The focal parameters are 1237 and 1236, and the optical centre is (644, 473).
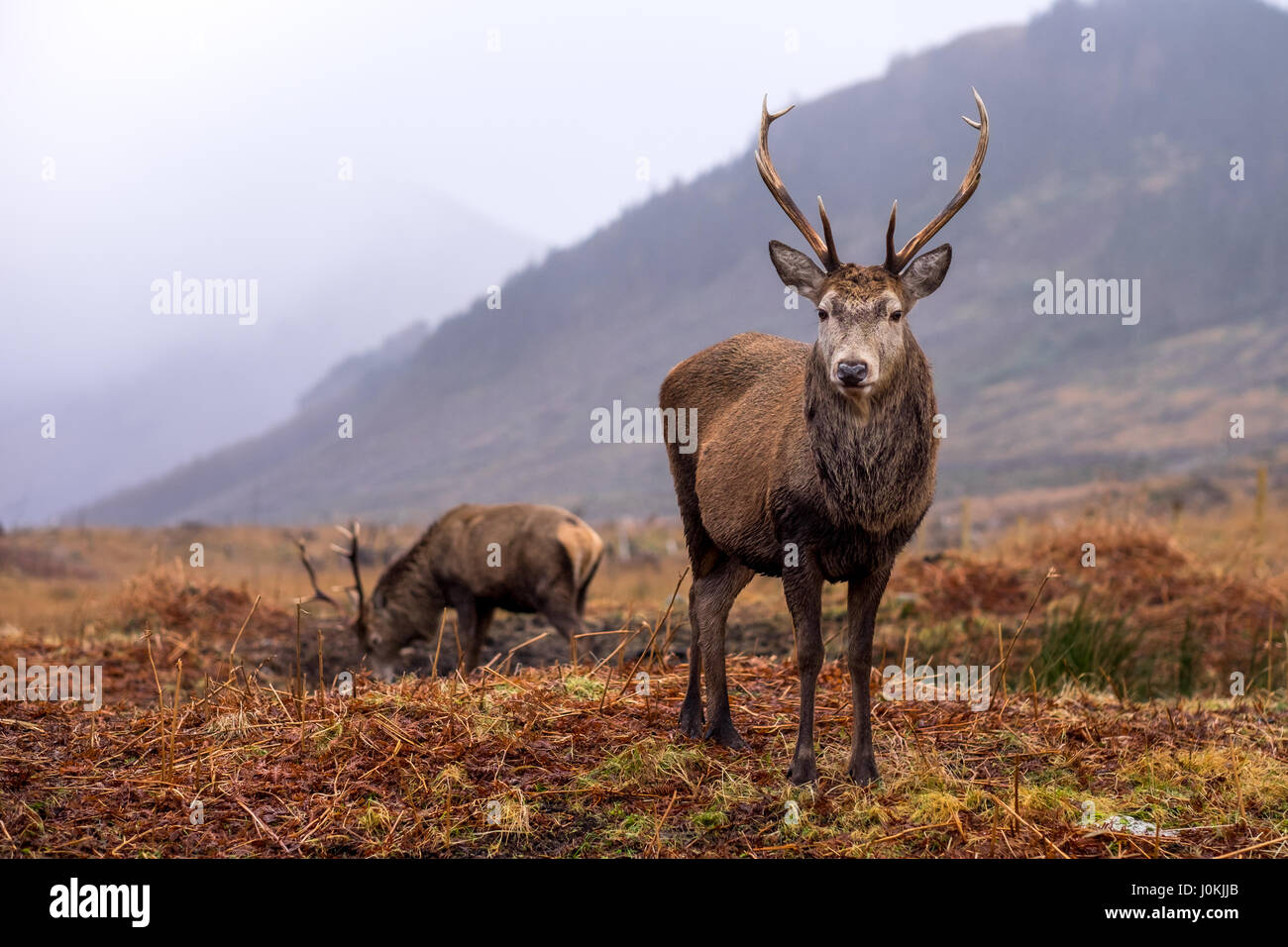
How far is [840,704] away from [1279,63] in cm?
19500

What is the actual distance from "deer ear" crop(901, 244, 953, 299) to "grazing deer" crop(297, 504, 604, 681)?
24.1ft

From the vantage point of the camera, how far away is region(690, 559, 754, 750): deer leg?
247 inches

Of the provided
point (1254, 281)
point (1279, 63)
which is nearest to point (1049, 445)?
point (1254, 281)

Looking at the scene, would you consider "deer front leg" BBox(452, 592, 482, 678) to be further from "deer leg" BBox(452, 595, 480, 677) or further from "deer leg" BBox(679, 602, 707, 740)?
"deer leg" BBox(679, 602, 707, 740)

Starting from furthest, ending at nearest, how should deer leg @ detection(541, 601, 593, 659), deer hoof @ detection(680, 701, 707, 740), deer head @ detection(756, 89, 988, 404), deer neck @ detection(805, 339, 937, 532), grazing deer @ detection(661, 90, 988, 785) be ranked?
deer leg @ detection(541, 601, 593, 659), deer hoof @ detection(680, 701, 707, 740), deer neck @ detection(805, 339, 937, 532), grazing deer @ detection(661, 90, 988, 785), deer head @ detection(756, 89, 988, 404)

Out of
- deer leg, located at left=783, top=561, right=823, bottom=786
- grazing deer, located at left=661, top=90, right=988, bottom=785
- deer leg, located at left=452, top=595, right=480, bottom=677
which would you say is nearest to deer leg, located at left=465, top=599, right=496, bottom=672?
deer leg, located at left=452, top=595, right=480, bottom=677

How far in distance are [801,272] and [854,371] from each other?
2.76ft

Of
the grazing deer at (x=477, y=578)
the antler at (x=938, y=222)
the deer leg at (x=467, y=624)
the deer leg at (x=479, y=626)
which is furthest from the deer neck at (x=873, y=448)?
the deer leg at (x=467, y=624)

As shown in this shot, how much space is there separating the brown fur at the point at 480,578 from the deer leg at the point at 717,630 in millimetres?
5868

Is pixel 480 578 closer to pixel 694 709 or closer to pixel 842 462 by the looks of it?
pixel 694 709

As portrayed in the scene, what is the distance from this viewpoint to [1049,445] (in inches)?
3740
